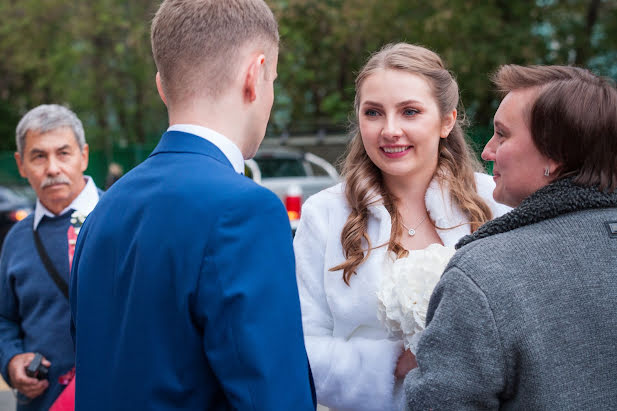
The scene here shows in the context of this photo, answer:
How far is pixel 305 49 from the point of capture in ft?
70.6

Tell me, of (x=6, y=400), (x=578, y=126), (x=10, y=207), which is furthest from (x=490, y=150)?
(x=10, y=207)

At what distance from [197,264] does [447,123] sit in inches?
67.1

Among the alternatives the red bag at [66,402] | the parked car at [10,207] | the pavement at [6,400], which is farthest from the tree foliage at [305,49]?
the red bag at [66,402]

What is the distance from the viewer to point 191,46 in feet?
5.29

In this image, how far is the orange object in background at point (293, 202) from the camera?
28.8 ft

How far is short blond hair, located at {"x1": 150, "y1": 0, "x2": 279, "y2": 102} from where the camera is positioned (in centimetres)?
160

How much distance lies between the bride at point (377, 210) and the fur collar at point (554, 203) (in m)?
0.83

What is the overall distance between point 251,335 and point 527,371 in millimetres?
672

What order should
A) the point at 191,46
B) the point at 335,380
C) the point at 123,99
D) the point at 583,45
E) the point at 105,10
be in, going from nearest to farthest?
the point at 191,46 → the point at 335,380 → the point at 583,45 → the point at 105,10 → the point at 123,99

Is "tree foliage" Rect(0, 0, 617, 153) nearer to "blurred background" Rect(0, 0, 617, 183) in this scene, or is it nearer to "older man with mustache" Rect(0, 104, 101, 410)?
"blurred background" Rect(0, 0, 617, 183)

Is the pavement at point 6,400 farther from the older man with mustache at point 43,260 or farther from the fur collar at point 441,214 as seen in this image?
the fur collar at point 441,214

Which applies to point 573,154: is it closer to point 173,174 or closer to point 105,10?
point 173,174

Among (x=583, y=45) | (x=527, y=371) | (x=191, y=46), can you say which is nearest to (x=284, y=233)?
(x=191, y=46)

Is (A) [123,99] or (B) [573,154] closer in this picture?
(B) [573,154]
